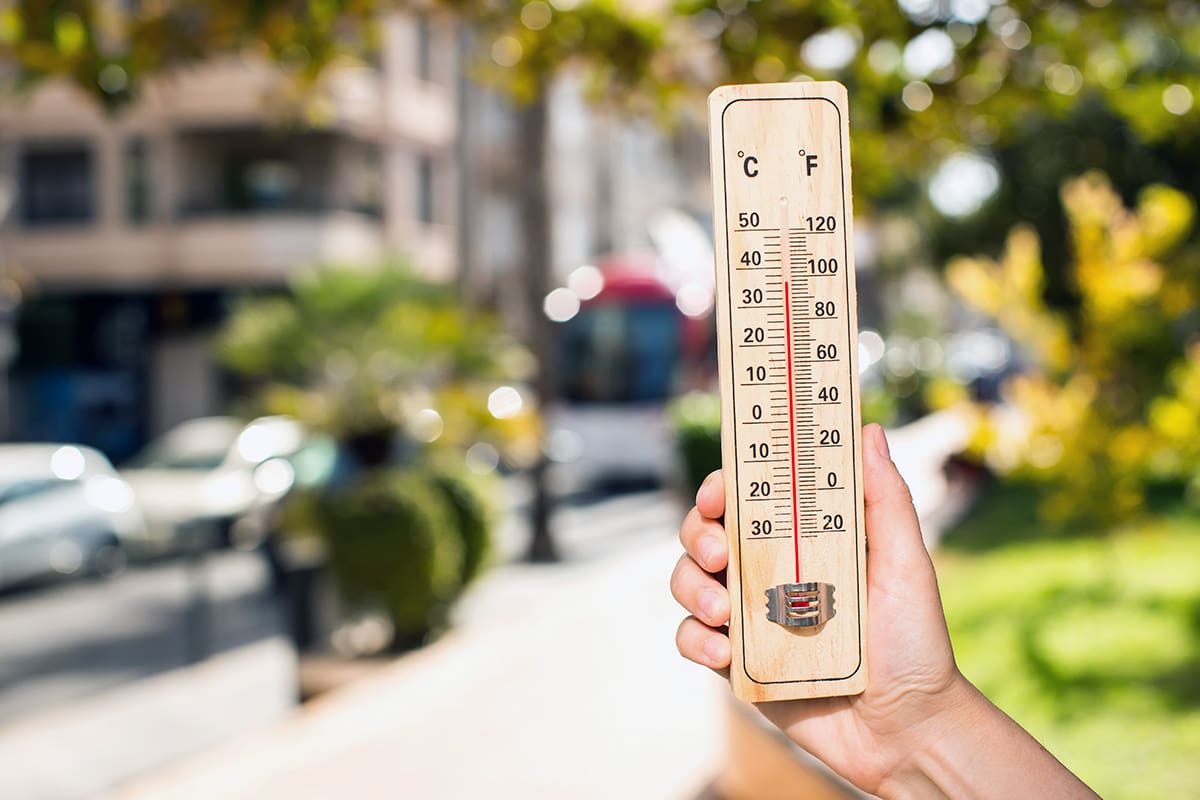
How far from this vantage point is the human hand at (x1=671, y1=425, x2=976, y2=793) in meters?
2.16

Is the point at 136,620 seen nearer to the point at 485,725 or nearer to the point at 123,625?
the point at 123,625

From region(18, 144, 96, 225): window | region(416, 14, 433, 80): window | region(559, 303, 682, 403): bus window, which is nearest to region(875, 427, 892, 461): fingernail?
region(559, 303, 682, 403): bus window

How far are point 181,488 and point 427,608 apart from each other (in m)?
6.51

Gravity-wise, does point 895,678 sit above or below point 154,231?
below

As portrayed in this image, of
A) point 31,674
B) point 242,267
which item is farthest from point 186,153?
point 31,674

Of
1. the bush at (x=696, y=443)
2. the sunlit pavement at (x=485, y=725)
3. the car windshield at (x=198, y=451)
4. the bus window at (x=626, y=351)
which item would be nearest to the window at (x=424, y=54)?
the bus window at (x=626, y=351)

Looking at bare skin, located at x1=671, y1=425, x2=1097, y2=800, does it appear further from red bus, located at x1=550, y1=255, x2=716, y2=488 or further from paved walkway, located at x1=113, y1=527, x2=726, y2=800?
red bus, located at x1=550, y1=255, x2=716, y2=488

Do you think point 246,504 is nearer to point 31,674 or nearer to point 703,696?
point 31,674

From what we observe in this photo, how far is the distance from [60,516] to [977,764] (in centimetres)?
1209

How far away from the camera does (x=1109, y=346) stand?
856 cm

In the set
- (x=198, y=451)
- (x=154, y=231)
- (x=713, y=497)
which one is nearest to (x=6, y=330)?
(x=154, y=231)

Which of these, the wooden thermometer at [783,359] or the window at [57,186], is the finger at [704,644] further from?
the window at [57,186]

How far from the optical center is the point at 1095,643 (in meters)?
7.51

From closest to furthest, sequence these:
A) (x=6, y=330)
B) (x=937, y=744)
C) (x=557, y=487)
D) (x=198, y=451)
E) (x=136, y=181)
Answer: (x=937, y=744), (x=198, y=451), (x=557, y=487), (x=6, y=330), (x=136, y=181)
